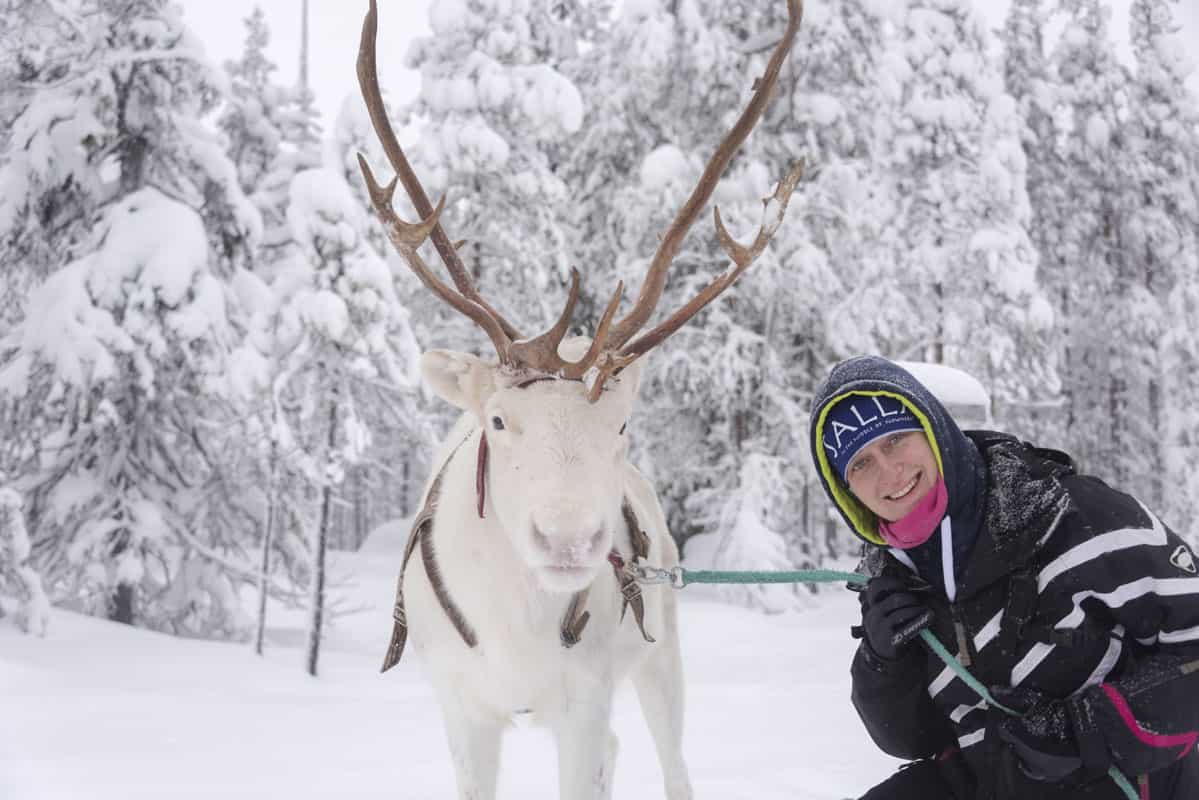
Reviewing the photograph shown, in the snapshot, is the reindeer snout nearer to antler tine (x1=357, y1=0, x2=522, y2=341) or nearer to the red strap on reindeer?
the red strap on reindeer

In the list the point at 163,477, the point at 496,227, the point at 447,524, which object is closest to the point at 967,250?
the point at 496,227

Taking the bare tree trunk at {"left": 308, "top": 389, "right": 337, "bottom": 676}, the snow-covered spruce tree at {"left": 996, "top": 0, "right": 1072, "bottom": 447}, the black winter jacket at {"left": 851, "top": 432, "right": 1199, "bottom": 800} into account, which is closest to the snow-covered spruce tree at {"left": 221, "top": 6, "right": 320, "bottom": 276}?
the bare tree trunk at {"left": 308, "top": 389, "right": 337, "bottom": 676}

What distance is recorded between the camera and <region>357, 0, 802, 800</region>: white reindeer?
2521 mm

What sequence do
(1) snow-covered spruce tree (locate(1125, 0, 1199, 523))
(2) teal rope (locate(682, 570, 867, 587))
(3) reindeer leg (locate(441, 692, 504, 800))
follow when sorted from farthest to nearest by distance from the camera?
(1) snow-covered spruce tree (locate(1125, 0, 1199, 523)), (3) reindeer leg (locate(441, 692, 504, 800)), (2) teal rope (locate(682, 570, 867, 587))

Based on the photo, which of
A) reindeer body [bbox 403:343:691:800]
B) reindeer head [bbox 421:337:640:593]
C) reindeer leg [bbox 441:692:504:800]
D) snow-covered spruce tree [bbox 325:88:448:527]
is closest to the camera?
reindeer head [bbox 421:337:640:593]

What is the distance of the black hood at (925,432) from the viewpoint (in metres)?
2.28

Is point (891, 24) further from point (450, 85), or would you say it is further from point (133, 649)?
point (133, 649)

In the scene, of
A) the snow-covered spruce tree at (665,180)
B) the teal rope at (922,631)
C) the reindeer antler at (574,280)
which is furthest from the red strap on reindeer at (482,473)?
the snow-covered spruce tree at (665,180)

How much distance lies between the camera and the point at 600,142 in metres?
17.9

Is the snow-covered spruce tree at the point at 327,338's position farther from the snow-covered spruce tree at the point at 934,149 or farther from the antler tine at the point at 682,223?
the snow-covered spruce tree at the point at 934,149

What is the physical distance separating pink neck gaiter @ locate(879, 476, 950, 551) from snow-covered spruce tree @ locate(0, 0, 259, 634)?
32.2 feet

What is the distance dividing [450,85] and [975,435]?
13600 mm

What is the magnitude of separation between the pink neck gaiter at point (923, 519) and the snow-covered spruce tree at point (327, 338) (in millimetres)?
9070

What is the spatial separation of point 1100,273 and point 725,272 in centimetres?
2270
